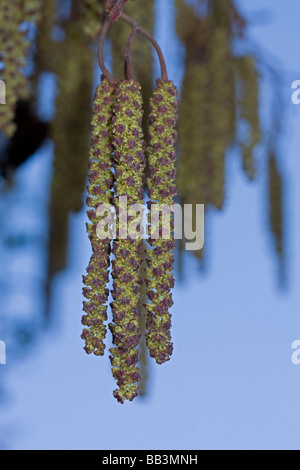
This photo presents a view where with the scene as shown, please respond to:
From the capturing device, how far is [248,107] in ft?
3.18

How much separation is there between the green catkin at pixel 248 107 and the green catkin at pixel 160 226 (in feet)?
0.97

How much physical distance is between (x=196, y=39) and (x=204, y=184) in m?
0.26

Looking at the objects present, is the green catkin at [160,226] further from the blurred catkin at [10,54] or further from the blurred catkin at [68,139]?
the blurred catkin at [68,139]

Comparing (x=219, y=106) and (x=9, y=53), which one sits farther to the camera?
(x=219, y=106)

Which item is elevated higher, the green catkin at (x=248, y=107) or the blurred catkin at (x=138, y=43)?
the blurred catkin at (x=138, y=43)

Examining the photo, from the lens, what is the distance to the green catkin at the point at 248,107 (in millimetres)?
950

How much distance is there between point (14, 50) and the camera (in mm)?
688

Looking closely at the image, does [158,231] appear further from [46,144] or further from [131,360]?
[46,144]

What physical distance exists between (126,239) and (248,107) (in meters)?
0.44

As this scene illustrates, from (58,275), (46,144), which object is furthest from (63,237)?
(46,144)
